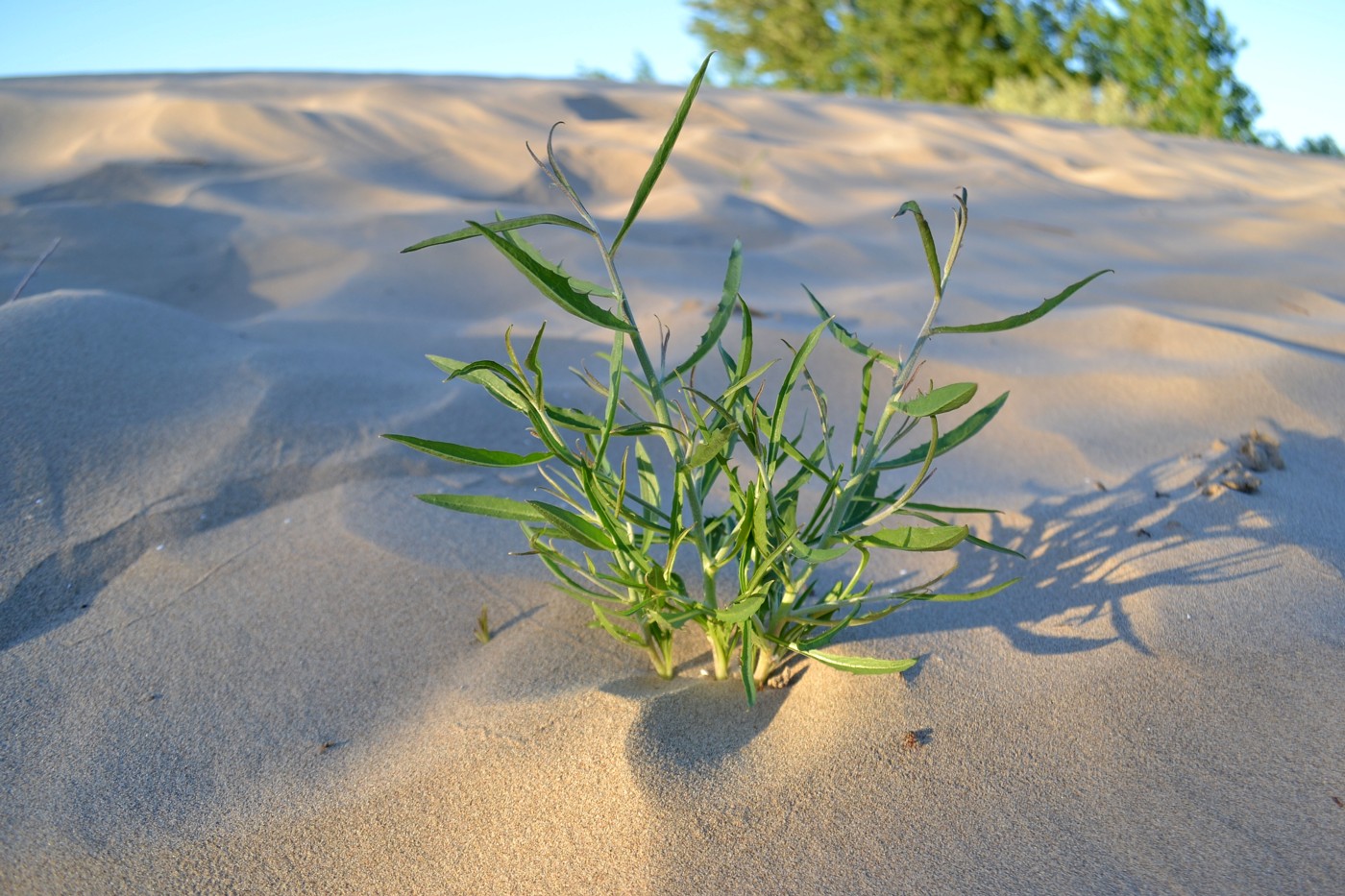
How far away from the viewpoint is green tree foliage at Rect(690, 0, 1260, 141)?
9227 millimetres

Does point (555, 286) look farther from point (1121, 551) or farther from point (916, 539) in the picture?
point (1121, 551)

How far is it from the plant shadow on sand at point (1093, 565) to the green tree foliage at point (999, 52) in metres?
7.70

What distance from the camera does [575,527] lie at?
120 cm

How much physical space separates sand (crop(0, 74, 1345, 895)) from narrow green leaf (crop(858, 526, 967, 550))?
251 millimetres

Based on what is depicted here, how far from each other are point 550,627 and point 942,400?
753 millimetres

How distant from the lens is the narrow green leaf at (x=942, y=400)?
104 centimetres

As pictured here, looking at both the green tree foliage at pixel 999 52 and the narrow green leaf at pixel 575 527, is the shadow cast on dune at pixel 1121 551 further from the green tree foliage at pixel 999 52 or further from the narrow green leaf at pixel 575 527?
the green tree foliage at pixel 999 52

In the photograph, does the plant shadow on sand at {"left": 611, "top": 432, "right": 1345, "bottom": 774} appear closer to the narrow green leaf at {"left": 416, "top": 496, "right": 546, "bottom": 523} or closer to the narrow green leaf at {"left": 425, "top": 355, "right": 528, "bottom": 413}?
the narrow green leaf at {"left": 416, "top": 496, "right": 546, "bottom": 523}

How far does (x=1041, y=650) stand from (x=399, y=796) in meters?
0.88

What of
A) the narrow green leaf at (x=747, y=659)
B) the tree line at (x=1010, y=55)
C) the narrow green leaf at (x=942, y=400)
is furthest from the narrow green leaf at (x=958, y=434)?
the tree line at (x=1010, y=55)

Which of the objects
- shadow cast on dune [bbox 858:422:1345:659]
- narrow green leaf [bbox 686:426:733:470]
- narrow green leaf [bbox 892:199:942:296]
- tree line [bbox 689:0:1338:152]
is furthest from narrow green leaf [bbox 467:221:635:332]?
tree line [bbox 689:0:1338:152]

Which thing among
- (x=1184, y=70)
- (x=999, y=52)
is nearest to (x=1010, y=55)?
(x=999, y=52)

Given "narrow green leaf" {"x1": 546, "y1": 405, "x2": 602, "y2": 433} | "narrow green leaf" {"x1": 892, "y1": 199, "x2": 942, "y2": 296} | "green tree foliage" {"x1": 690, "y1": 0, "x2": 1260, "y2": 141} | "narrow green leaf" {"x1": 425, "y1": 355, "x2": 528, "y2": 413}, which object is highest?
"narrow green leaf" {"x1": 892, "y1": 199, "x2": 942, "y2": 296}

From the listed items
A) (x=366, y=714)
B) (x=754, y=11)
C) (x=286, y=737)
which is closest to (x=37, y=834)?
(x=286, y=737)
